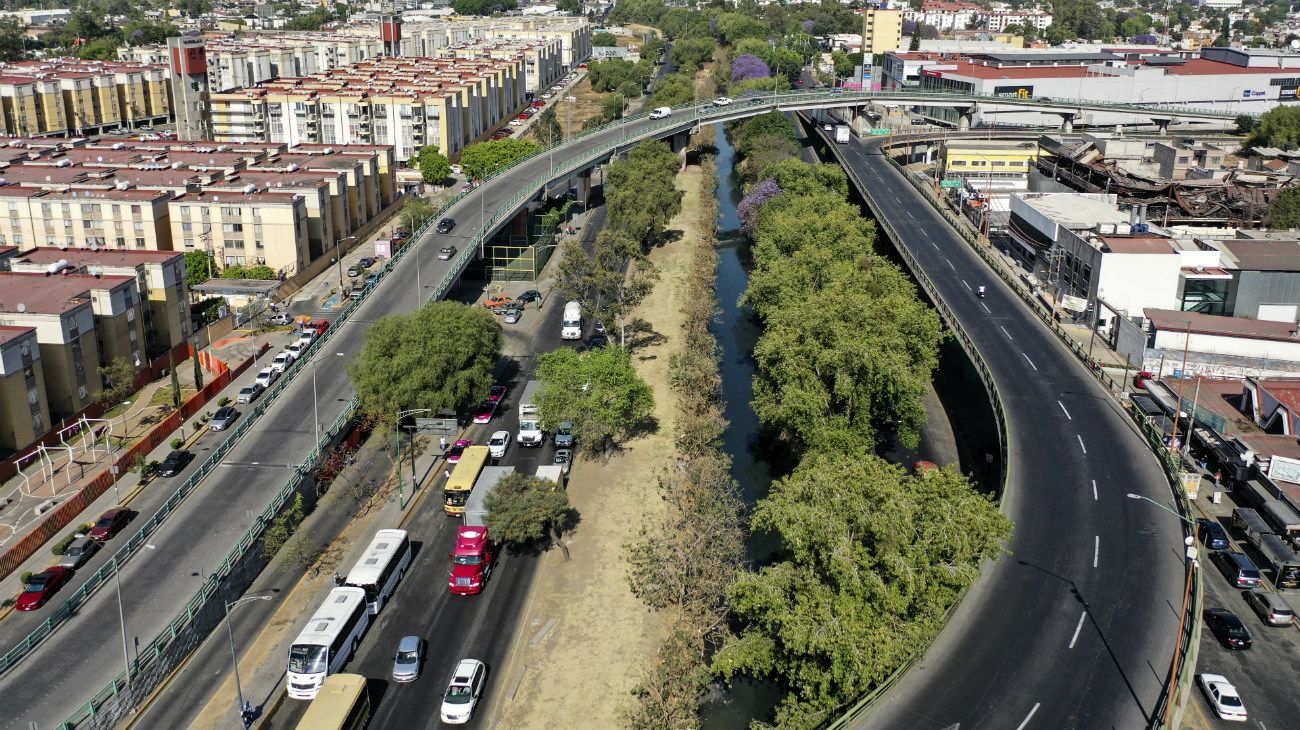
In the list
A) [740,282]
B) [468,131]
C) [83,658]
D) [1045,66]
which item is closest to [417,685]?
[83,658]

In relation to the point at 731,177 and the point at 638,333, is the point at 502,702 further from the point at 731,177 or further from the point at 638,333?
the point at 731,177

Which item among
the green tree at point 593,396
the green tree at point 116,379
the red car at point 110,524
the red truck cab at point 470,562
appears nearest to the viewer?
the red truck cab at point 470,562

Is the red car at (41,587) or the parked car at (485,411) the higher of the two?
the parked car at (485,411)

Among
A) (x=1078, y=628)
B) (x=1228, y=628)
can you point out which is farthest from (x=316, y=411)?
(x=1228, y=628)

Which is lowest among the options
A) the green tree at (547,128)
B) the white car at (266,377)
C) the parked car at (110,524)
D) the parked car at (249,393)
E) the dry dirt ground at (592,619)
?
the dry dirt ground at (592,619)

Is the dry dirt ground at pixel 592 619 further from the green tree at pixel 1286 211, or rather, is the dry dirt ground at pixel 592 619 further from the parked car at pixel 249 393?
the green tree at pixel 1286 211

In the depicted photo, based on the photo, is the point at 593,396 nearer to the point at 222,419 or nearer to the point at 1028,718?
the point at 222,419

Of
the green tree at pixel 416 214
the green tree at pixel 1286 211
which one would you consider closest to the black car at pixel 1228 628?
the green tree at pixel 1286 211
